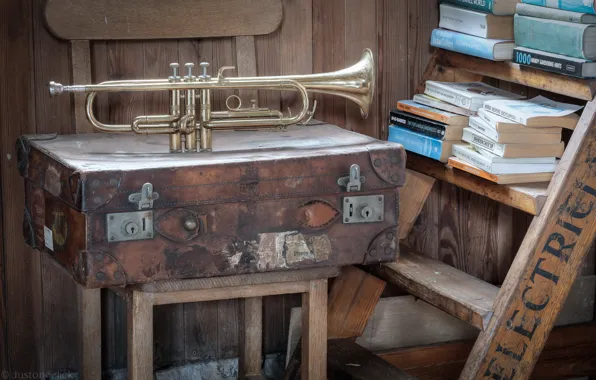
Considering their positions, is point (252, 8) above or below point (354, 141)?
above

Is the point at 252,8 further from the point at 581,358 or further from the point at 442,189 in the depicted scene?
the point at 581,358

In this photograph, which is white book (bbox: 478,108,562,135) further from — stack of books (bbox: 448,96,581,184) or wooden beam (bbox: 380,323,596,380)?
wooden beam (bbox: 380,323,596,380)

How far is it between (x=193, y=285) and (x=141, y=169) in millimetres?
327

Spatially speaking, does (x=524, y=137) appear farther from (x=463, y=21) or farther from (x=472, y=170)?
(x=463, y=21)

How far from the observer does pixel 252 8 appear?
2834mm

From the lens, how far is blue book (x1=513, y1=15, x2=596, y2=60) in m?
2.41

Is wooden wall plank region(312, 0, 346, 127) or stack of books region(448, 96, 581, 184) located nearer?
stack of books region(448, 96, 581, 184)

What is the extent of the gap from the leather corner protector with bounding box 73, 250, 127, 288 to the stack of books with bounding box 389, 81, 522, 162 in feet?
3.17

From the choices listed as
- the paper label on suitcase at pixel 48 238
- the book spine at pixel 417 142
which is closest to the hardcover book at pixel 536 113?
the book spine at pixel 417 142

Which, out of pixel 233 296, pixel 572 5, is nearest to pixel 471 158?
pixel 572 5

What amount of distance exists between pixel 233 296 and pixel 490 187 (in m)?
0.73

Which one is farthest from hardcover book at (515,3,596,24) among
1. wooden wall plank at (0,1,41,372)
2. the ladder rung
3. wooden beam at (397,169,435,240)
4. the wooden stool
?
wooden wall plank at (0,1,41,372)

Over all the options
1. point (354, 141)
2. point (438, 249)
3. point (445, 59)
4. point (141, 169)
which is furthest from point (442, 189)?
point (141, 169)

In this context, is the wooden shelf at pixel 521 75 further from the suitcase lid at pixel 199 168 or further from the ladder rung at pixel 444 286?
the ladder rung at pixel 444 286
